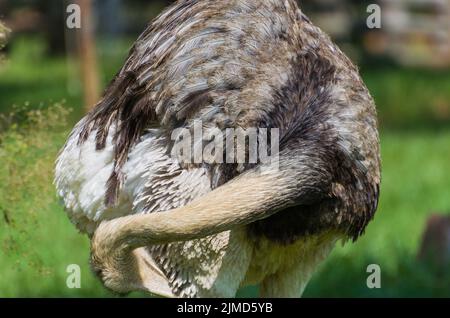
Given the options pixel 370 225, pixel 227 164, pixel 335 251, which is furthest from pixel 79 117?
pixel 227 164

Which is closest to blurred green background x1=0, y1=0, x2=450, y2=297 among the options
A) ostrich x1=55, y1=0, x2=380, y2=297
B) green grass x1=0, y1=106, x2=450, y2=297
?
green grass x1=0, y1=106, x2=450, y2=297

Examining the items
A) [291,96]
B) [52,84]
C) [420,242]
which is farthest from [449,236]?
[52,84]

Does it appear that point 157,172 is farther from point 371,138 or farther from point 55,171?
point 371,138

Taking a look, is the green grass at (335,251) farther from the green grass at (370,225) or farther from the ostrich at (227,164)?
the ostrich at (227,164)

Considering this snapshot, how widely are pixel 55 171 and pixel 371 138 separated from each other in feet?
4.35

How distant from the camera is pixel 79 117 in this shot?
11.1m

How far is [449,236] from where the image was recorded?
295 inches

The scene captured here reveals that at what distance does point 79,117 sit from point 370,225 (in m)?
3.84

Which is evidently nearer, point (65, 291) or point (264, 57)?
point (264, 57)

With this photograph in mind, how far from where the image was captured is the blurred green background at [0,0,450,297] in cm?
522

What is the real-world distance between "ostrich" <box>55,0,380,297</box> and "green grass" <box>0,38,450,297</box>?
0.45 meters

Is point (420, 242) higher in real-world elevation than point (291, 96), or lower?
lower

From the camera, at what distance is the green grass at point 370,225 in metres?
5.20

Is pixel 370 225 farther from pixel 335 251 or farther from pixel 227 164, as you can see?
pixel 227 164
